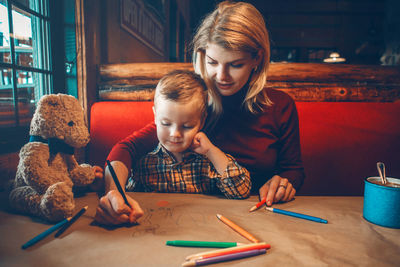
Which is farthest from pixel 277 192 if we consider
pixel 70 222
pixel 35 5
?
pixel 35 5

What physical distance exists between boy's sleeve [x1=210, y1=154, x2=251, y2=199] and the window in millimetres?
912

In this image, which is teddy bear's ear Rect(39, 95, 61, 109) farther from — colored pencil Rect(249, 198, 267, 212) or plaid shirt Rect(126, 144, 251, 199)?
colored pencil Rect(249, 198, 267, 212)

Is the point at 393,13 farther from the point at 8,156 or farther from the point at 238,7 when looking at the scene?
the point at 8,156

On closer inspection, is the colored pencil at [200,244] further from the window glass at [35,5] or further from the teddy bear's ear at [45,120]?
the window glass at [35,5]

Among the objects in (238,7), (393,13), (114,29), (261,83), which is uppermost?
(393,13)

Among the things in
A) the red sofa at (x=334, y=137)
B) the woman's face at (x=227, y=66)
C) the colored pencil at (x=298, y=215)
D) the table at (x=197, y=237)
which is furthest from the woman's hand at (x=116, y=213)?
the red sofa at (x=334, y=137)

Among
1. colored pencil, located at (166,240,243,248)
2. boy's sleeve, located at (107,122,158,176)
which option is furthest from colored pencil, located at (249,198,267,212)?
boy's sleeve, located at (107,122,158,176)

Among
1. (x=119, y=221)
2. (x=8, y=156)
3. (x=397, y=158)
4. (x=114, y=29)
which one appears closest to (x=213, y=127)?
(x=119, y=221)

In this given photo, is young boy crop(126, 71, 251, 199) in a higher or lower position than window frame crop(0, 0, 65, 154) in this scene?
lower

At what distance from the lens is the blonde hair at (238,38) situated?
98 centimetres

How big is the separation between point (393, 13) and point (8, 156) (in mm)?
8143

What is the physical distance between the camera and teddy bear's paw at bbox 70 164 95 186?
91 centimetres

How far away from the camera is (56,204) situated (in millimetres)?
693

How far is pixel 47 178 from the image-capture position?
2.53 ft
